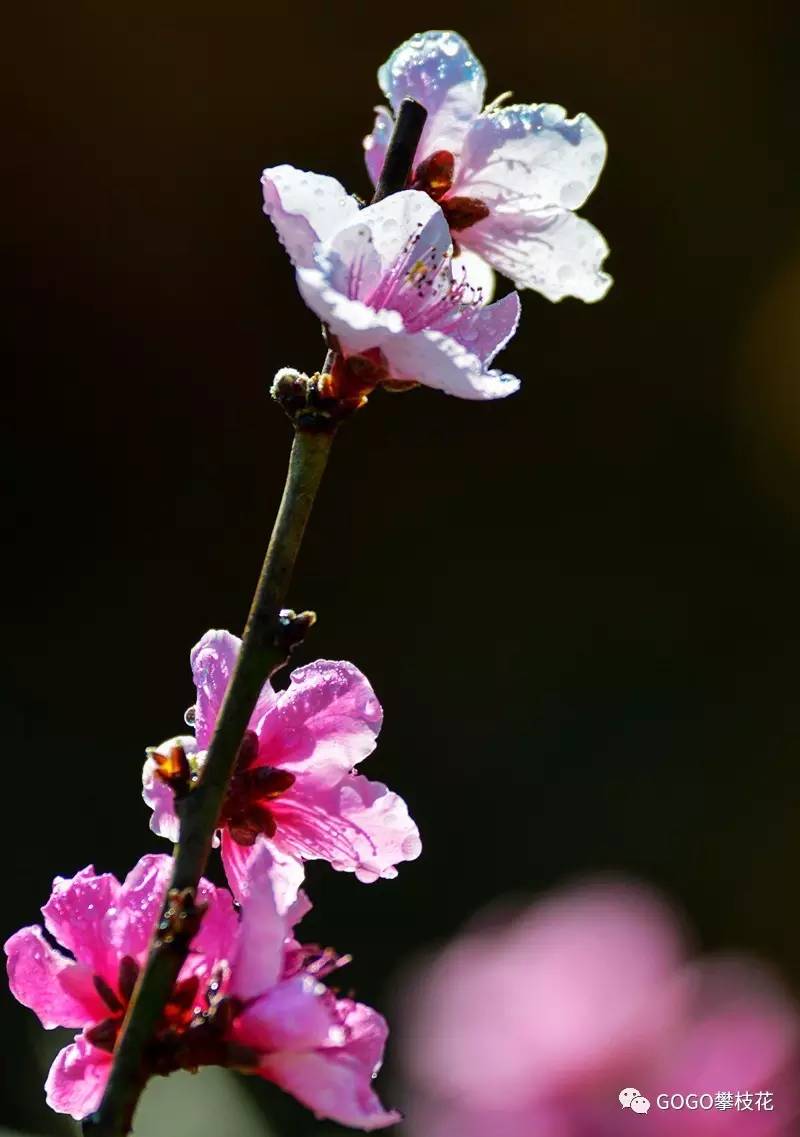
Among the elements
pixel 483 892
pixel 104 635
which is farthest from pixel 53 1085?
pixel 104 635

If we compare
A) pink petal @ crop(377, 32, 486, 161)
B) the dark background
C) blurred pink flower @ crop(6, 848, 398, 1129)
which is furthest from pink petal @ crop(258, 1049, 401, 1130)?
the dark background

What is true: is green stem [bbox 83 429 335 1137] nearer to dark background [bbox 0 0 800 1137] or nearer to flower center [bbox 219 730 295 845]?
flower center [bbox 219 730 295 845]

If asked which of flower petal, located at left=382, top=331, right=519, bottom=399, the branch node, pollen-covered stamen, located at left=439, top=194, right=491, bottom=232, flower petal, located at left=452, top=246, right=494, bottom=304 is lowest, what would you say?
the branch node

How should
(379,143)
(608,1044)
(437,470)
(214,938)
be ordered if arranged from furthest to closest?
(437,470)
(379,143)
(214,938)
(608,1044)

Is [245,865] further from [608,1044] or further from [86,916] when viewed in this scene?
[608,1044]

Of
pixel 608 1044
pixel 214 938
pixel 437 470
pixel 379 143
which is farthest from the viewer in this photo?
pixel 437 470

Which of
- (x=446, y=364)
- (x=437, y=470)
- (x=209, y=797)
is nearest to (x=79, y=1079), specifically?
(x=209, y=797)

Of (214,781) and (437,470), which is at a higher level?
(437,470)

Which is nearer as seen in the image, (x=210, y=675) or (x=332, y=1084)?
(x=332, y=1084)
